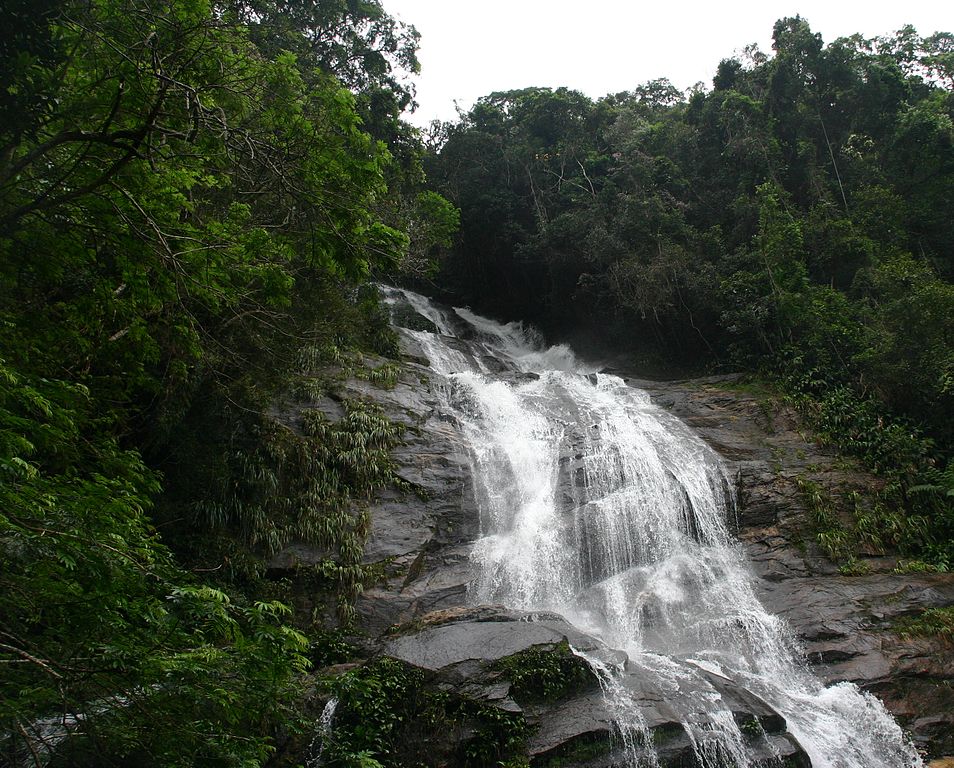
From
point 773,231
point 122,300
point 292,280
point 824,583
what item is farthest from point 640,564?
point 773,231

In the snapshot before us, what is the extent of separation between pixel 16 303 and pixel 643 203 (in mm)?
19541

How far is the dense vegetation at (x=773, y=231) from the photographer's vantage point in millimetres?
14375

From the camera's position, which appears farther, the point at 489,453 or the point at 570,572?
the point at 489,453

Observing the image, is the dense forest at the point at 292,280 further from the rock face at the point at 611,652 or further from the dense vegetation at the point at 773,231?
the rock face at the point at 611,652

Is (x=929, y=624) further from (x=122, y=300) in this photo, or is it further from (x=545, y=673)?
(x=122, y=300)

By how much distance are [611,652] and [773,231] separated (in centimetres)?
1522

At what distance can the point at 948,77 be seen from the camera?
2445cm

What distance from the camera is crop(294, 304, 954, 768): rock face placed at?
7480 mm

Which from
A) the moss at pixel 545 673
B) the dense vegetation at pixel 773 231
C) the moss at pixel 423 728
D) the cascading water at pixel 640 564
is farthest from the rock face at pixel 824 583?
the moss at pixel 423 728

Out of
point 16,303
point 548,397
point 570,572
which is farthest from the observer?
point 548,397

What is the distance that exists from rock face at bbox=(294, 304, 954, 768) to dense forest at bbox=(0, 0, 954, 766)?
803 millimetres

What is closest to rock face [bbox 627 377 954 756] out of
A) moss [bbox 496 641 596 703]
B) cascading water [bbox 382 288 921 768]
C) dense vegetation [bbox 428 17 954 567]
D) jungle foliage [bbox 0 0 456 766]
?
cascading water [bbox 382 288 921 768]

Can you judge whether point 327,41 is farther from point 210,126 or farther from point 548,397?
point 210,126

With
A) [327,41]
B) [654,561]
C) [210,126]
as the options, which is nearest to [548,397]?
A: [654,561]
